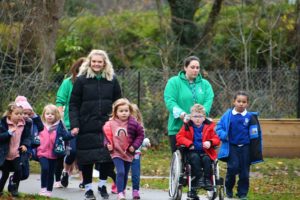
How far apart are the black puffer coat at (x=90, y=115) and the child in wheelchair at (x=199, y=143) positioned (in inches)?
39.5

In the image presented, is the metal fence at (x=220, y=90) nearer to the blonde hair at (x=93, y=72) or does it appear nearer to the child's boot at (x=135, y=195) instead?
the child's boot at (x=135, y=195)

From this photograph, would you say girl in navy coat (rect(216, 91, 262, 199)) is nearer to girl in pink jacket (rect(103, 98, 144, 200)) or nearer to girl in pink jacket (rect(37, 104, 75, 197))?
girl in pink jacket (rect(103, 98, 144, 200))

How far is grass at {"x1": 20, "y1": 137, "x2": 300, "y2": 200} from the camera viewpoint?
13086 mm

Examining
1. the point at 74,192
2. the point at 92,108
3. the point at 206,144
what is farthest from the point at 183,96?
the point at 74,192

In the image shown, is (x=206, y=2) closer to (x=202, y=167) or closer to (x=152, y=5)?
(x=152, y=5)

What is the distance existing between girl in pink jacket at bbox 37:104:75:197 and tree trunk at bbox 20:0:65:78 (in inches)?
230

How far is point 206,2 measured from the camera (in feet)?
86.3

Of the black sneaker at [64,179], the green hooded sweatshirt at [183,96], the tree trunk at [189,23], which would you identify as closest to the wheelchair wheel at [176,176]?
the green hooded sweatshirt at [183,96]

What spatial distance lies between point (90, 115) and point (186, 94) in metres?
1.33

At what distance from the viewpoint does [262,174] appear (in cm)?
1616

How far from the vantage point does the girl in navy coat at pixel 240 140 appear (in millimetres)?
11797

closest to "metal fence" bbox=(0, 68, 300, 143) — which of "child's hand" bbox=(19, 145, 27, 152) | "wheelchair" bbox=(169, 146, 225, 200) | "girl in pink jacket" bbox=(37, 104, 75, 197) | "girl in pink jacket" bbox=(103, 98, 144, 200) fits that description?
"girl in pink jacket" bbox=(37, 104, 75, 197)

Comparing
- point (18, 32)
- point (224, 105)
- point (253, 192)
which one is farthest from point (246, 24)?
point (253, 192)

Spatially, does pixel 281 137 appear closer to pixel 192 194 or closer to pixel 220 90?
pixel 220 90
